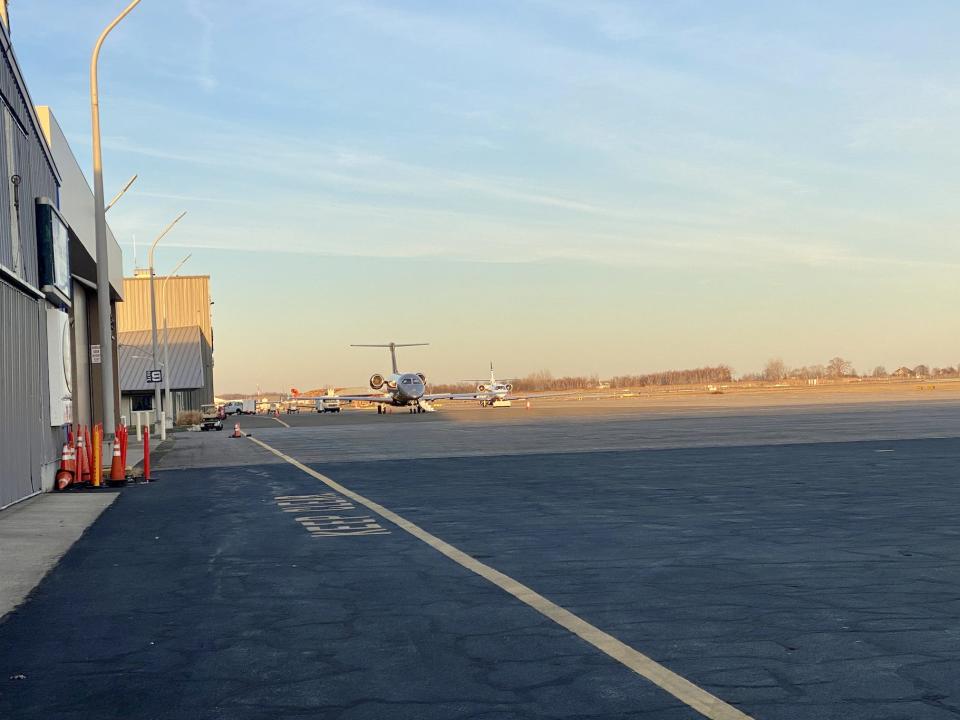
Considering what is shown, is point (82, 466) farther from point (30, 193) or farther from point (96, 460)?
point (30, 193)

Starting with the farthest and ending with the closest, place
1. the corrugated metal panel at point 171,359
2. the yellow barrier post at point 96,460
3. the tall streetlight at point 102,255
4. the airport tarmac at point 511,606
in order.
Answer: the corrugated metal panel at point 171,359, the tall streetlight at point 102,255, the yellow barrier post at point 96,460, the airport tarmac at point 511,606

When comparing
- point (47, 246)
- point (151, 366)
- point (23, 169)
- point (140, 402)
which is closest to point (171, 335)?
point (151, 366)

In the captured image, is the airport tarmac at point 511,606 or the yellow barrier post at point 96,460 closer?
the airport tarmac at point 511,606

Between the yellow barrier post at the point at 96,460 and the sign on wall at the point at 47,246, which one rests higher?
the sign on wall at the point at 47,246

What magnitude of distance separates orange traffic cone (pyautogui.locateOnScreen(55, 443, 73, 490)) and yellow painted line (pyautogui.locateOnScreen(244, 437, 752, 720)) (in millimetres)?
11448

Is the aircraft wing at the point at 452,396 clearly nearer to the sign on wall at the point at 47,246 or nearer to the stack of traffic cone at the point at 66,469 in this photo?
the sign on wall at the point at 47,246

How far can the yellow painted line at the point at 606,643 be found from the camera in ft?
17.6

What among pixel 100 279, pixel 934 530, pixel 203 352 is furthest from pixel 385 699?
pixel 203 352

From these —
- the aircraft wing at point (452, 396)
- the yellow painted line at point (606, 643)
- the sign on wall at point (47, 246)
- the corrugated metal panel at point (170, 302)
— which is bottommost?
the yellow painted line at point (606, 643)

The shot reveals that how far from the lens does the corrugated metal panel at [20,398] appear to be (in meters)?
17.4

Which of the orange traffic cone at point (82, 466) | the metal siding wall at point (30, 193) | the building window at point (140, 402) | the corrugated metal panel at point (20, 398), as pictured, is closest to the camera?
the corrugated metal panel at point (20, 398)

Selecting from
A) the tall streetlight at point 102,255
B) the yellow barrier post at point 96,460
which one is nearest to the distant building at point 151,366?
the tall streetlight at point 102,255

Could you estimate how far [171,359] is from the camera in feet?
303

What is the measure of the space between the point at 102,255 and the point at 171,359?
69.6 metres
